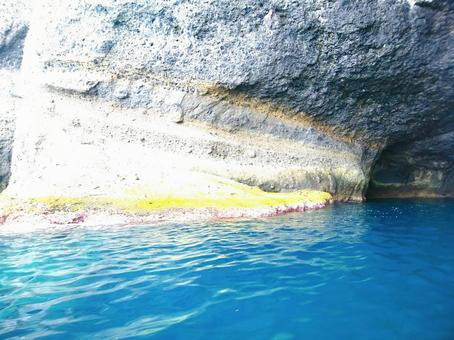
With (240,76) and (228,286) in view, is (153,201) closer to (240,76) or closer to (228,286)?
(228,286)

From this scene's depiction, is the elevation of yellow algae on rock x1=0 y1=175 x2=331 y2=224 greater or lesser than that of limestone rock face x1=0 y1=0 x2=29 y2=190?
lesser

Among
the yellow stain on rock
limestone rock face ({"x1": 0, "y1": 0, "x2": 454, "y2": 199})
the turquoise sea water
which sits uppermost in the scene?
limestone rock face ({"x1": 0, "y1": 0, "x2": 454, "y2": 199})

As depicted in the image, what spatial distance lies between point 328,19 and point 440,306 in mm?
20400

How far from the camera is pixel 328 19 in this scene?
2319cm

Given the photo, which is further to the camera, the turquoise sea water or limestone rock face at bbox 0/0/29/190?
limestone rock face at bbox 0/0/29/190

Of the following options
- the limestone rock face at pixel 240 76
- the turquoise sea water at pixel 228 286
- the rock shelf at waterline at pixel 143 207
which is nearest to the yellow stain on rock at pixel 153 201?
the rock shelf at waterline at pixel 143 207

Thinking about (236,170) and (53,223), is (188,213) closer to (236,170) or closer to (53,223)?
(53,223)

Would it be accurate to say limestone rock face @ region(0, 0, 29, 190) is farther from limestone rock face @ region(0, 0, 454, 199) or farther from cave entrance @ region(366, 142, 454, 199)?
cave entrance @ region(366, 142, 454, 199)

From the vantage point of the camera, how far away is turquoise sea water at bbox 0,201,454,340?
19.3ft

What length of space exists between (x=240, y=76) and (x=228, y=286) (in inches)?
789

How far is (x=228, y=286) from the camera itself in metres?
7.70

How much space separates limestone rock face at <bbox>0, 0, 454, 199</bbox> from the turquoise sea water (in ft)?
42.6

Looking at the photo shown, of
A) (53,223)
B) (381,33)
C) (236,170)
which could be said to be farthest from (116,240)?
(381,33)

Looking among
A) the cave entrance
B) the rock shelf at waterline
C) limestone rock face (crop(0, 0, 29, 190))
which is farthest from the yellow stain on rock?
the cave entrance
